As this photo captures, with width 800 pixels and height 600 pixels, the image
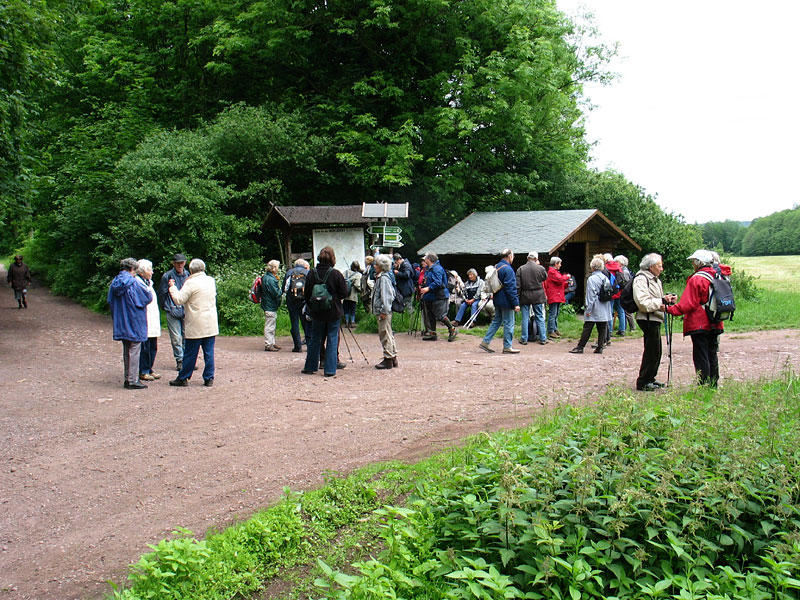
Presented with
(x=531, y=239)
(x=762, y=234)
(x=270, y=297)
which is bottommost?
(x=270, y=297)

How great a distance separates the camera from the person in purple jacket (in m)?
9.23

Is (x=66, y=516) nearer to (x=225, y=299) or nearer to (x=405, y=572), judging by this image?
(x=405, y=572)

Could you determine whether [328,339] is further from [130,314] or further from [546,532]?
[546,532]

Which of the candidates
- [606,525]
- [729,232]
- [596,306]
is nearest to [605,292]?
[596,306]

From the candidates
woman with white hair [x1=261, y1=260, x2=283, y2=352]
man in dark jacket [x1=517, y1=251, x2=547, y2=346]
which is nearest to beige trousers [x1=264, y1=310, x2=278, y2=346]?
woman with white hair [x1=261, y1=260, x2=283, y2=352]

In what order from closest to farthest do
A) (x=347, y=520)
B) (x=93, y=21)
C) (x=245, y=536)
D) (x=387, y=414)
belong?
(x=245, y=536), (x=347, y=520), (x=387, y=414), (x=93, y=21)

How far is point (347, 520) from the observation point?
4957mm

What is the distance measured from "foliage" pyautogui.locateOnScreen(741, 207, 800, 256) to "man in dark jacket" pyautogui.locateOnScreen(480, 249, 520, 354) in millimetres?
36904

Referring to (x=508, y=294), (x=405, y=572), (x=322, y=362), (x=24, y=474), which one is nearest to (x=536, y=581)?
(x=405, y=572)

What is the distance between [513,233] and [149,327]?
40.8 ft

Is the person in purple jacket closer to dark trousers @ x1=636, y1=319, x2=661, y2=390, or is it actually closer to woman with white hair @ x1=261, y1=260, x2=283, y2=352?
woman with white hair @ x1=261, y1=260, x2=283, y2=352

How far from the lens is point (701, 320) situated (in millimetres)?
7754

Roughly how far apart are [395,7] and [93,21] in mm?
13604

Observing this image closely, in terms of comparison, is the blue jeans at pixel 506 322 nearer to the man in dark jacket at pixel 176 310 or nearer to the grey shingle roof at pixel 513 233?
the grey shingle roof at pixel 513 233
